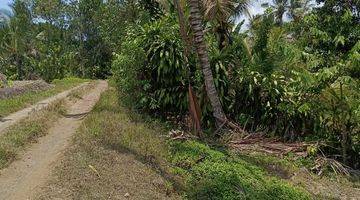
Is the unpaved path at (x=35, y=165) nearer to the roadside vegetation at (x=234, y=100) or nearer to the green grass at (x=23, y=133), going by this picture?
the green grass at (x=23, y=133)

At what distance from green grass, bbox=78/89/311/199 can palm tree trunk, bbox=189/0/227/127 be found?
4.96 ft

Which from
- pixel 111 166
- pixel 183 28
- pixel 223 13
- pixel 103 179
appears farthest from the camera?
pixel 223 13

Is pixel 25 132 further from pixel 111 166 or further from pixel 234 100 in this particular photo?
pixel 234 100

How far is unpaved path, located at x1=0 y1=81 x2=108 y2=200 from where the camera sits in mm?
7695

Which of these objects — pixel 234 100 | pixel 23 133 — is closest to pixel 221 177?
pixel 23 133

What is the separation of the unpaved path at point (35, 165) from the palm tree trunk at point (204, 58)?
13.0 ft

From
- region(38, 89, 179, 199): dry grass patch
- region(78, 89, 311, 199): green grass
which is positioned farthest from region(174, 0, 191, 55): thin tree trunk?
region(38, 89, 179, 199): dry grass patch

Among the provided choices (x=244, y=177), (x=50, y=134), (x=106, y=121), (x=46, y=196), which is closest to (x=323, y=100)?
(x=244, y=177)

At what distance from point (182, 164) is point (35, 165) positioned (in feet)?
11.0

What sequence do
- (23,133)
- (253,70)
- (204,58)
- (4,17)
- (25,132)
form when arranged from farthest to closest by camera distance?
(4,17) < (253,70) < (204,58) < (25,132) < (23,133)

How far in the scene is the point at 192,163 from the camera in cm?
1074

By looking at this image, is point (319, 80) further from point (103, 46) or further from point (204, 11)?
point (103, 46)

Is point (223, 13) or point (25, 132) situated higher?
point (223, 13)

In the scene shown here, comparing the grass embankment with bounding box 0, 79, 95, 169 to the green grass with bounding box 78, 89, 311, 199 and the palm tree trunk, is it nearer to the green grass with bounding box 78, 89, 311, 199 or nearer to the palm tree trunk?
the green grass with bounding box 78, 89, 311, 199
